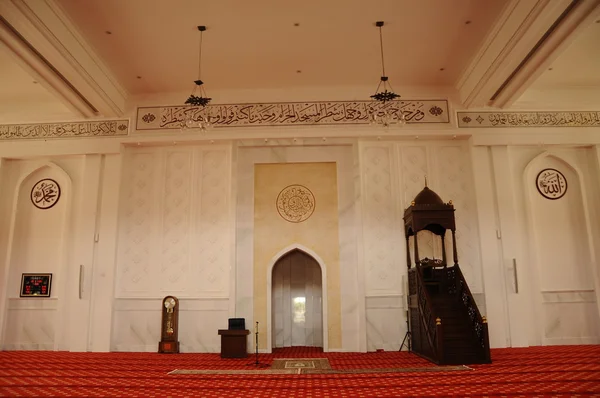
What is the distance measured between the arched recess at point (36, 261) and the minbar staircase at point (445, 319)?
5020 millimetres

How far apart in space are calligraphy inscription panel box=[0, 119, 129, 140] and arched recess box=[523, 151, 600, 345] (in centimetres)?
642

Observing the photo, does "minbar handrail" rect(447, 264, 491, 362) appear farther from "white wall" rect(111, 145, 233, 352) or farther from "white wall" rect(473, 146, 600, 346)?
"white wall" rect(111, 145, 233, 352)

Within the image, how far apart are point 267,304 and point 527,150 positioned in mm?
4695

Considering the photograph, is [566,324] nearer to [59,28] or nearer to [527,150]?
[527,150]

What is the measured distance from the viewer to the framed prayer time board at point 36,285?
22.2ft

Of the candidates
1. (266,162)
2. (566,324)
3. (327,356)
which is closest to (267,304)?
(327,356)

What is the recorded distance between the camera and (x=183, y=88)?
23.3ft

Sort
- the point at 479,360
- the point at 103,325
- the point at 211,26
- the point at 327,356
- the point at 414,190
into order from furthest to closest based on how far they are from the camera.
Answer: the point at 414,190
the point at 103,325
the point at 327,356
the point at 211,26
the point at 479,360

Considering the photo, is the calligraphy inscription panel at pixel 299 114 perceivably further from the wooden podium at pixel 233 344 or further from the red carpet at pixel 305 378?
the red carpet at pixel 305 378

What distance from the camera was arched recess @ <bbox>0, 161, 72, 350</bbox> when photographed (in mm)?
6625

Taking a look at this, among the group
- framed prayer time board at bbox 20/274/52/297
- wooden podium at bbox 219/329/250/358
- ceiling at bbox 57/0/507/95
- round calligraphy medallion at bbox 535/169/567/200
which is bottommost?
wooden podium at bbox 219/329/250/358

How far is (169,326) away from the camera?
641cm

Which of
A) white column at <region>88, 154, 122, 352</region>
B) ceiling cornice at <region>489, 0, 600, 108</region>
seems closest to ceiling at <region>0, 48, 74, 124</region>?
white column at <region>88, 154, 122, 352</region>

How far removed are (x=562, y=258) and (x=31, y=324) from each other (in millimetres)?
8028
